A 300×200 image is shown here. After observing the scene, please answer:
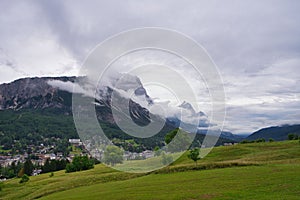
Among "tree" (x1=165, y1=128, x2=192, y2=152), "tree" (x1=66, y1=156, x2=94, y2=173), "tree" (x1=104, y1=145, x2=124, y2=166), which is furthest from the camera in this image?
"tree" (x1=66, y1=156, x2=94, y2=173)

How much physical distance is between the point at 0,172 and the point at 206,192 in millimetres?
138571

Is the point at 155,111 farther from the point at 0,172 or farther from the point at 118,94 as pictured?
the point at 0,172

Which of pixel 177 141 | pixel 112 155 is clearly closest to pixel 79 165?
pixel 177 141

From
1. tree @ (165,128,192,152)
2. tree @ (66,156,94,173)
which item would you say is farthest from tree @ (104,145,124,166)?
tree @ (66,156,94,173)

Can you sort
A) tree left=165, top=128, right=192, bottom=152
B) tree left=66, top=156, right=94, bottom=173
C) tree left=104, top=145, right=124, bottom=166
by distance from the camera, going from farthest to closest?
tree left=66, top=156, right=94, bottom=173, tree left=165, top=128, right=192, bottom=152, tree left=104, top=145, right=124, bottom=166

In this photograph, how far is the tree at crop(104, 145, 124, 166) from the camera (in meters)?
31.9

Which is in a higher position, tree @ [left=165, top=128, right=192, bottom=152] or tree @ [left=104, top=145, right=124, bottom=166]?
tree @ [left=165, top=128, right=192, bottom=152]

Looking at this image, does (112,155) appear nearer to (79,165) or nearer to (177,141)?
(177,141)

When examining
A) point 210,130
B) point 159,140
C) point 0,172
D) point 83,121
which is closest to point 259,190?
point 210,130

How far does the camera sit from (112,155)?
3322cm

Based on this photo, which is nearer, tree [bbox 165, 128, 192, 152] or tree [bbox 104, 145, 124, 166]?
tree [bbox 104, 145, 124, 166]

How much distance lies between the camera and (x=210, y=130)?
23203mm

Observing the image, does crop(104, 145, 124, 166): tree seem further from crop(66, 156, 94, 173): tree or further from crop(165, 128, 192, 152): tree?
crop(66, 156, 94, 173): tree

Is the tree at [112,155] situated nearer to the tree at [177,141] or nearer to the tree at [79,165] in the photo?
the tree at [177,141]
